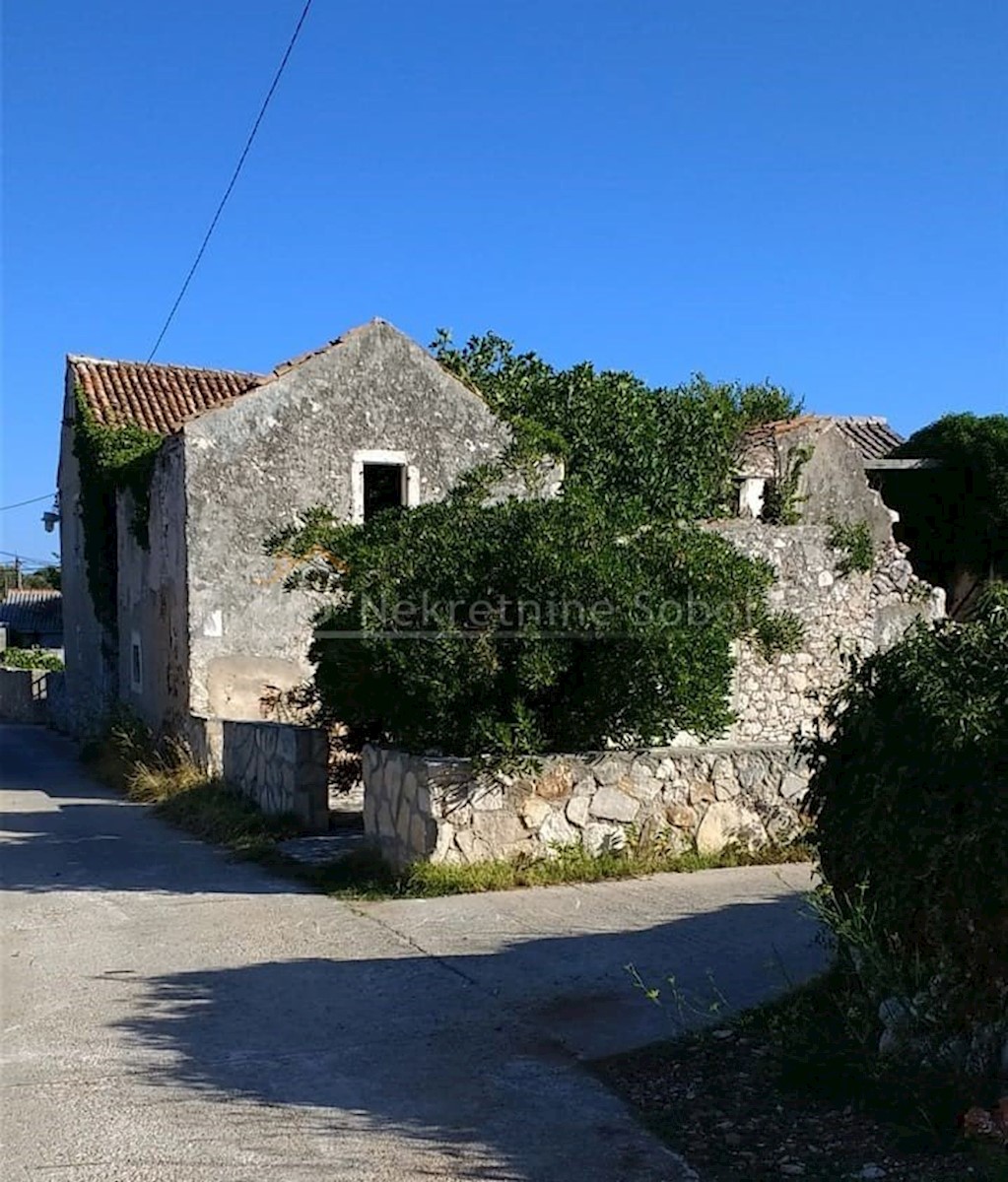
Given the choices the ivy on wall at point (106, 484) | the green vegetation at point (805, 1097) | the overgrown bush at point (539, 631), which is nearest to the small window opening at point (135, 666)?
the ivy on wall at point (106, 484)

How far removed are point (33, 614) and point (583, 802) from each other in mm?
48729

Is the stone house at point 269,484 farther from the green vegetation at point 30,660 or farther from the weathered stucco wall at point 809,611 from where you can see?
the green vegetation at point 30,660

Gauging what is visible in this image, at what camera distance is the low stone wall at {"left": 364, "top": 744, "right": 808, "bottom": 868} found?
874 centimetres

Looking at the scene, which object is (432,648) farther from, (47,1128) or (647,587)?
(47,1128)

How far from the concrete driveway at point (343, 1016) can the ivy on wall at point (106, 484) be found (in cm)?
921

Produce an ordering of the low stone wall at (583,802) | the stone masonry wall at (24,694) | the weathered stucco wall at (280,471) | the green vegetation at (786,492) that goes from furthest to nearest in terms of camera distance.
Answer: the stone masonry wall at (24,694) → the green vegetation at (786,492) → the weathered stucco wall at (280,471) → the low stone wall at (583,802)

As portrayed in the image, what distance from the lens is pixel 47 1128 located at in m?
4.50

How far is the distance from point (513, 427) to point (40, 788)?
27.5 feet

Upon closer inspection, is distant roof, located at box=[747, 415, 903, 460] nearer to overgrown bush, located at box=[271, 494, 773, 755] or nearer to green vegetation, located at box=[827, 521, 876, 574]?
green vegetation, located at box=[827, 521, 876, 574]

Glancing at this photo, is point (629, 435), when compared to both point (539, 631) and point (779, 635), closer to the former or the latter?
point (779, 635)

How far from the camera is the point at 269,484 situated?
16.0 meters

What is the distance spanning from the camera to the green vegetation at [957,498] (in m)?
21.0

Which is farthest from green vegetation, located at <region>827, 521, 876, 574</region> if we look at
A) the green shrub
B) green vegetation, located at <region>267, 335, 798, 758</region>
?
green vegetation, located at <region>267, 335, 798, 758</region>

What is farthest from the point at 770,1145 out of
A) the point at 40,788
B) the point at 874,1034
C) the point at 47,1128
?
the point at 40,788
